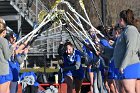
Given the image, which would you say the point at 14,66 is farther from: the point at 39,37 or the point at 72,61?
the point at 39,37

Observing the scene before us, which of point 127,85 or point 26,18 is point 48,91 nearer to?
point 127,85

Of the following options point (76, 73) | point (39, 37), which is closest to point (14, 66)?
point (76, 73)

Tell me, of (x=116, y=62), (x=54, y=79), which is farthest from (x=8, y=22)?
(x=116, y=62)

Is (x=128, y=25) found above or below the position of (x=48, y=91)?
above

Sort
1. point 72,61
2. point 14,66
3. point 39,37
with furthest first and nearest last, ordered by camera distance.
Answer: point 39,37, point 72,61, point 14,66

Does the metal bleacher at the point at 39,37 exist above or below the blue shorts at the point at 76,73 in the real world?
above

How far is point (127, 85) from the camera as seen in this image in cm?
760

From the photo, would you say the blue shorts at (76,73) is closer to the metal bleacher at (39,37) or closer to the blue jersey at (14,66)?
the blue jersey at (14,66)

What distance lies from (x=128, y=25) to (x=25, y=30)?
763 inches

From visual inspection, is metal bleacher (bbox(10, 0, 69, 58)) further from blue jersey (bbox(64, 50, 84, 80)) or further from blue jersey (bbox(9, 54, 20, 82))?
blue jersey (bbox(9, 54, 20, 82))

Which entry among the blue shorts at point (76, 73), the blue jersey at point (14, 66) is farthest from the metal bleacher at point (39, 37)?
the blue jersey at point (14, 66)

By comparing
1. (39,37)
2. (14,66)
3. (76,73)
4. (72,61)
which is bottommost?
(76,73)

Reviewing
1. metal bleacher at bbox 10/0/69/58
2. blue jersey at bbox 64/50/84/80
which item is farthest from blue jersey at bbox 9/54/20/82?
metal bleacher at bbox 10/0/69/58

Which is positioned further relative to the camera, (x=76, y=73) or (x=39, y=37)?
(x=39, y=37)
